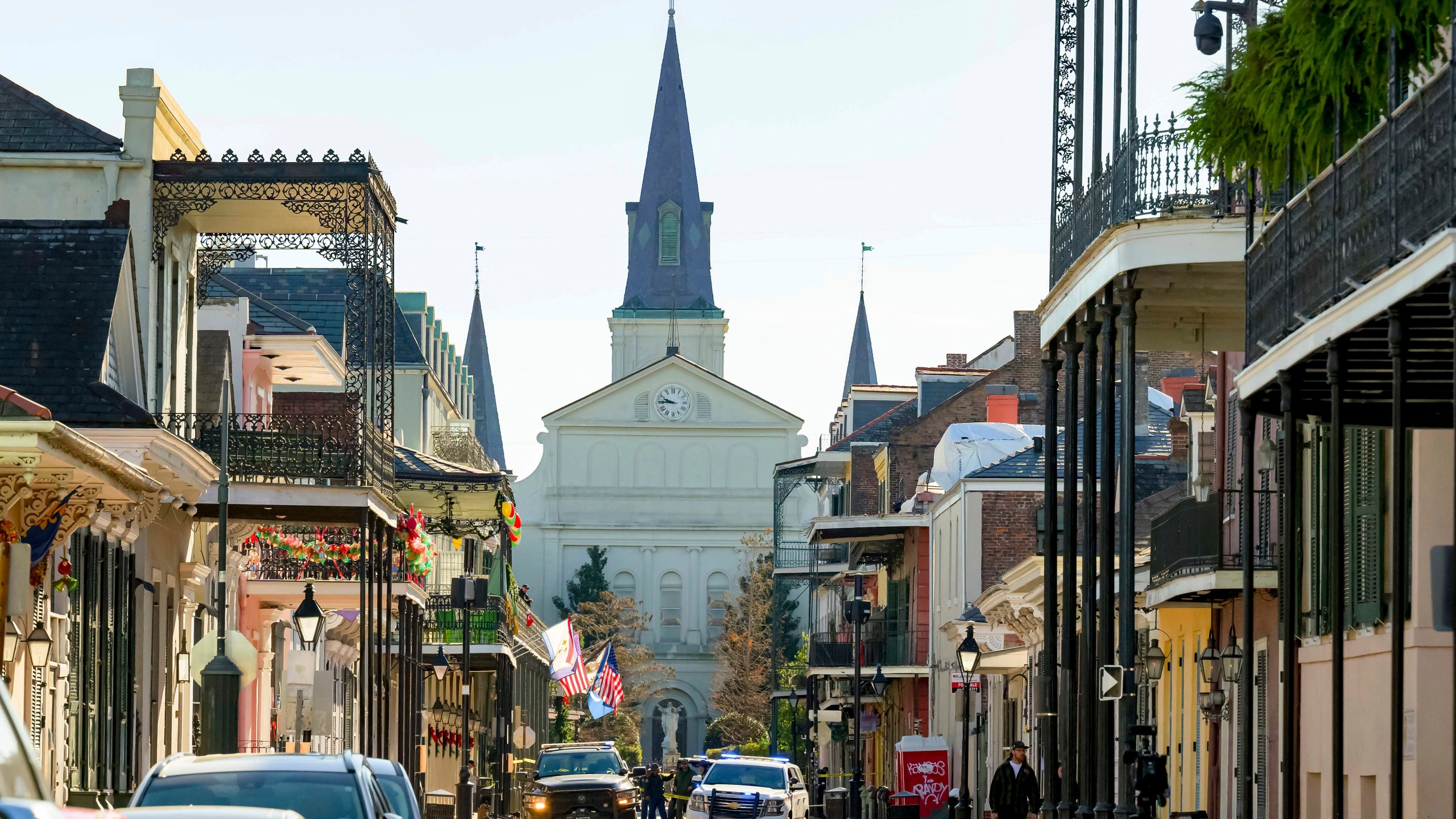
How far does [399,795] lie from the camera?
570 inches

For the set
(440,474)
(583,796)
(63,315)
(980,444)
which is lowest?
(583,796)

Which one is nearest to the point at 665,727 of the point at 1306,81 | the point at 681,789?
the point at 681,789

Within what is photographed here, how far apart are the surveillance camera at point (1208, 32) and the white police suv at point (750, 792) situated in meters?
17.6

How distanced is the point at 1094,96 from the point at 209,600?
15.1 m

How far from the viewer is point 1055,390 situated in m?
22.7

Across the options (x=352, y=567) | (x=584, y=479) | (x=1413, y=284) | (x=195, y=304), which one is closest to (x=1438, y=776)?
(x=1413, y=284)

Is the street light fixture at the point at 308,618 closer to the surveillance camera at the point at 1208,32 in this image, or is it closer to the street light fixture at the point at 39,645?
the street light fixture at the point at 39,645

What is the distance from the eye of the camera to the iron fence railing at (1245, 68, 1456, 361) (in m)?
11.6

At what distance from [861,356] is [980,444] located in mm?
71564

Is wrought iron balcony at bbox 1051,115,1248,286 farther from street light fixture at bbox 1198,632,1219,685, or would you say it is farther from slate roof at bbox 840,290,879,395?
slate roof at bbox 840,290,879,395

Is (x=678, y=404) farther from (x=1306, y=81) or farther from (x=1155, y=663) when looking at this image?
(x=1306, y=81)

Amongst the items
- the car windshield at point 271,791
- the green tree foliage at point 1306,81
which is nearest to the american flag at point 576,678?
the green tree foliage at point 1306,81

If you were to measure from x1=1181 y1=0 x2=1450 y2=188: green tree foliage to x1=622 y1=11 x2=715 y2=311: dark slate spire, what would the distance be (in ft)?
333

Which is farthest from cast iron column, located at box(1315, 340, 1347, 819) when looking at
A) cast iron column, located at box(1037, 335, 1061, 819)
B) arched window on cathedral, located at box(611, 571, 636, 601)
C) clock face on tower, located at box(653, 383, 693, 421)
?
arched window on cathedral, located at box(611, 571, 636, 601)
